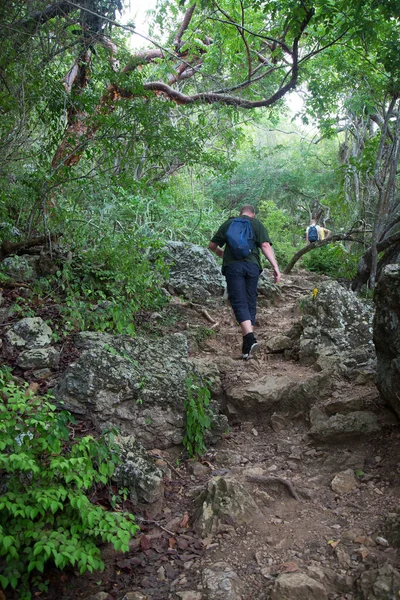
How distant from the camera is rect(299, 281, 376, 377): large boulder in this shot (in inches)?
184

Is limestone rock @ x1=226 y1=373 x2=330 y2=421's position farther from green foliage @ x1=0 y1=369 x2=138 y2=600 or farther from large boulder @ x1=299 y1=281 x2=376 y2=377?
green foliage @ x1=0 y1=369 x2=138 y2=600

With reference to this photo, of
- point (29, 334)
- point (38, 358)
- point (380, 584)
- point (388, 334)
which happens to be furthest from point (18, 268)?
point (380, 584)

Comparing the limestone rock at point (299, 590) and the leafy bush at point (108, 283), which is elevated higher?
the leafy bush at point (108, 283)

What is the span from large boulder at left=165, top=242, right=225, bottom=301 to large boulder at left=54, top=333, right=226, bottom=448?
11.0 ft

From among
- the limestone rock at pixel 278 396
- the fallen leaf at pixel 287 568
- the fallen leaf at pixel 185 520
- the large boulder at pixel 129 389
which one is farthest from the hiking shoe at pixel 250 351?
the fallen leaf at pixel 287 568

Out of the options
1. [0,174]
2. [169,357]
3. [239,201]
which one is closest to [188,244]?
[0,174]

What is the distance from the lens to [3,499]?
219 cm

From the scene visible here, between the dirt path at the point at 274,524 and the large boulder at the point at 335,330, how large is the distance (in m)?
0.50

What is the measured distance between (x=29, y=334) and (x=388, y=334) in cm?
315

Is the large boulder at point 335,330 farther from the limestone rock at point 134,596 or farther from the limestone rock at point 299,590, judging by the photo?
the limestone rock at point 134,596

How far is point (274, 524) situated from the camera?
2.85 meters

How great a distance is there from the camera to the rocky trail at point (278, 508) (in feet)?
7.68

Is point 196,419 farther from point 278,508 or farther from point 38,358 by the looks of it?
point 38,358

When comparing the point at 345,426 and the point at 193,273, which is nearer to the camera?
the point at 345,426
